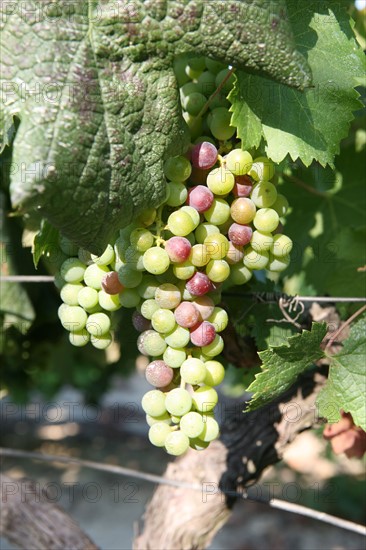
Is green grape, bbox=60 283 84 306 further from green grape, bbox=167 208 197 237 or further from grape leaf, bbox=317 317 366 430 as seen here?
grape leaf, bbox=317 317 366 430

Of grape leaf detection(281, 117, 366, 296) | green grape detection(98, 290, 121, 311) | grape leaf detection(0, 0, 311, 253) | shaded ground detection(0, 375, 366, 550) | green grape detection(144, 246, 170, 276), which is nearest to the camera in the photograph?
grape leaf detection(0, 0, 311, 253)

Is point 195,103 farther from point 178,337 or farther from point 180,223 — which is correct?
point 178,337

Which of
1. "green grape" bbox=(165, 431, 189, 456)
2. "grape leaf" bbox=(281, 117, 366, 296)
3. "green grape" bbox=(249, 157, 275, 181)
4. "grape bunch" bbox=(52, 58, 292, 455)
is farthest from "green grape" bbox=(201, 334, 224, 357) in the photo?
"grape leaf" bbox=(281, 117, 366, 296)

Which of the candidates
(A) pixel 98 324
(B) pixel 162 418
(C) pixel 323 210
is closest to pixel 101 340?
(A) pixel 98 324

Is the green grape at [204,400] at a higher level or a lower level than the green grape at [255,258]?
lower

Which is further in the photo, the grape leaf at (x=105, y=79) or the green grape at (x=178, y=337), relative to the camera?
the green grape at (x=178, y=337)

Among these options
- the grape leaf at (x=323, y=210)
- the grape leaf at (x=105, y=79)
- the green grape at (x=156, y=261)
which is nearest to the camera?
the grape leaf at (x=105, y=79)

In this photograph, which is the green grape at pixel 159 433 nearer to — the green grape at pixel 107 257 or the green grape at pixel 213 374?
the green grape at pixel 213 374

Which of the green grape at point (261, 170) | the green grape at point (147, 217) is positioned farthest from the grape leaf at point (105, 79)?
the green grape at point (261, 170)
